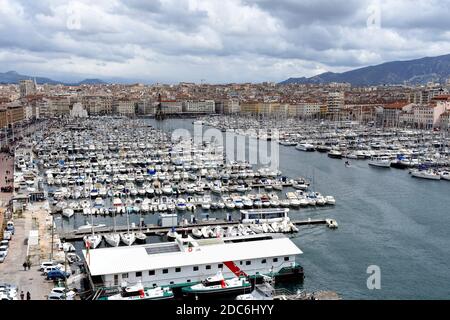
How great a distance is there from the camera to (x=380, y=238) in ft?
22.5

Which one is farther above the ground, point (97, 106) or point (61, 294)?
point (97, 106)

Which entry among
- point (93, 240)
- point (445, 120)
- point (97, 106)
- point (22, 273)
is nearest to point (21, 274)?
point (22, 273)

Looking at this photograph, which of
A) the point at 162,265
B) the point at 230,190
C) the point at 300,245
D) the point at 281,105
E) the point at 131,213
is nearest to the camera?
the point at 162,265

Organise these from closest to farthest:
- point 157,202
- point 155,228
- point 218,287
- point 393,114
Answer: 1. point 218,287
2. point 155,228
3. point 157,202
4. point 393,114

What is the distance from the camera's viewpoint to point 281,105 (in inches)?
1236

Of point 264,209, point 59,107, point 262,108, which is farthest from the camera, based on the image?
point 59,107

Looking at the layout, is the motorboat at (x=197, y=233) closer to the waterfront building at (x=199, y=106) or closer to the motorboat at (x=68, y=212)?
the motorboat at (x=68, y=212)

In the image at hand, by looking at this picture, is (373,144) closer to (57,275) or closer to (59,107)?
(57,275)

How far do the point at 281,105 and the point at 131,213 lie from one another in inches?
948

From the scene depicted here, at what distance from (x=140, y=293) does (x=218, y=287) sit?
29.9 inches

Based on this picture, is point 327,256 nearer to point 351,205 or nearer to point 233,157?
point 351,205

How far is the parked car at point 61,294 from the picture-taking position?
4.23 metres

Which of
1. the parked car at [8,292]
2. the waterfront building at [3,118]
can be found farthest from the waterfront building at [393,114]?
the parked car at [8,292]
